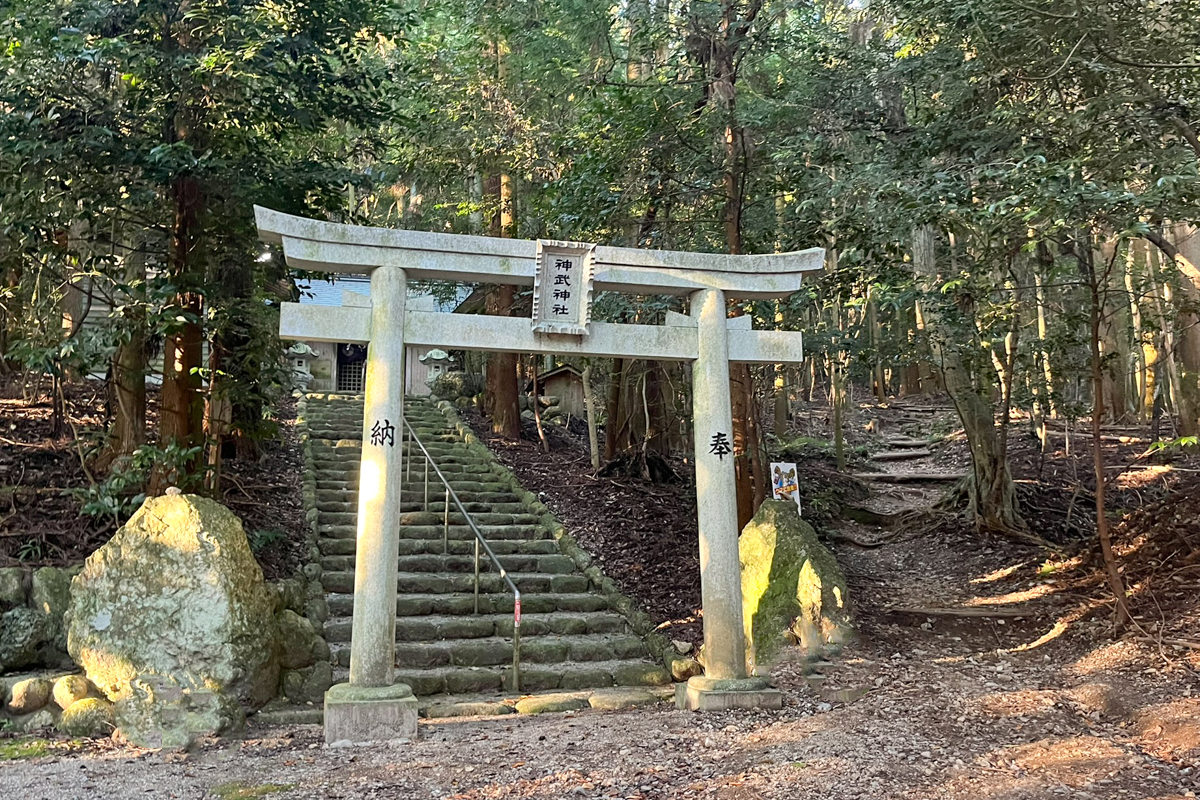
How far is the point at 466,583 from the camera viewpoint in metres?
9.02

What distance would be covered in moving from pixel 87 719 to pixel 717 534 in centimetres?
462

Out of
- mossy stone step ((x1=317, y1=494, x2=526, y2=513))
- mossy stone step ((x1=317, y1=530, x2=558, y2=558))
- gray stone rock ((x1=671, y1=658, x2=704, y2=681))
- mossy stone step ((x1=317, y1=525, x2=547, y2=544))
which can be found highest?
mossy stone step ((x1=317, y1=494, x2=526, y2=513))

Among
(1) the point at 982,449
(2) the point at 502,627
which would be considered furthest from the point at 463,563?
(1) the point at 982,449

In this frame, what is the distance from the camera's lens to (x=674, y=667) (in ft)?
25.4

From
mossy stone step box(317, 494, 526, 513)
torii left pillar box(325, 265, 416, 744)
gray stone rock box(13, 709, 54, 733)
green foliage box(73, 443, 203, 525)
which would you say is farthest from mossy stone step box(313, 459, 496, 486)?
torii left pillar box(325, 265, 416, 744)

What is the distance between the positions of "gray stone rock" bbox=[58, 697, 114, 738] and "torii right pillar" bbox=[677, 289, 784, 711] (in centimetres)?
409

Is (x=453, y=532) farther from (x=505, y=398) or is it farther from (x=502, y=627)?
(x=505, y=398)

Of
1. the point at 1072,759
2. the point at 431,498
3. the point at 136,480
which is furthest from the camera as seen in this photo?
the point at 431,498

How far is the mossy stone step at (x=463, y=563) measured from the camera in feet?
29.9

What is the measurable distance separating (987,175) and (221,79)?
6147 millimetres

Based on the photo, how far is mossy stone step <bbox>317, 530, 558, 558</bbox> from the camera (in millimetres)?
9422

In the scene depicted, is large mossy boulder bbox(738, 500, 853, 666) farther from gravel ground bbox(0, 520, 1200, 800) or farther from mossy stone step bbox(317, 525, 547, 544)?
mossy stone step bbox(317, 525, 547, 544)

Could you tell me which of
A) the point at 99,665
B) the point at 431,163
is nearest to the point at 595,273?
the point at 99,665

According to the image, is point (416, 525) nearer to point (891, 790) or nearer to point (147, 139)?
point (147, 139)
